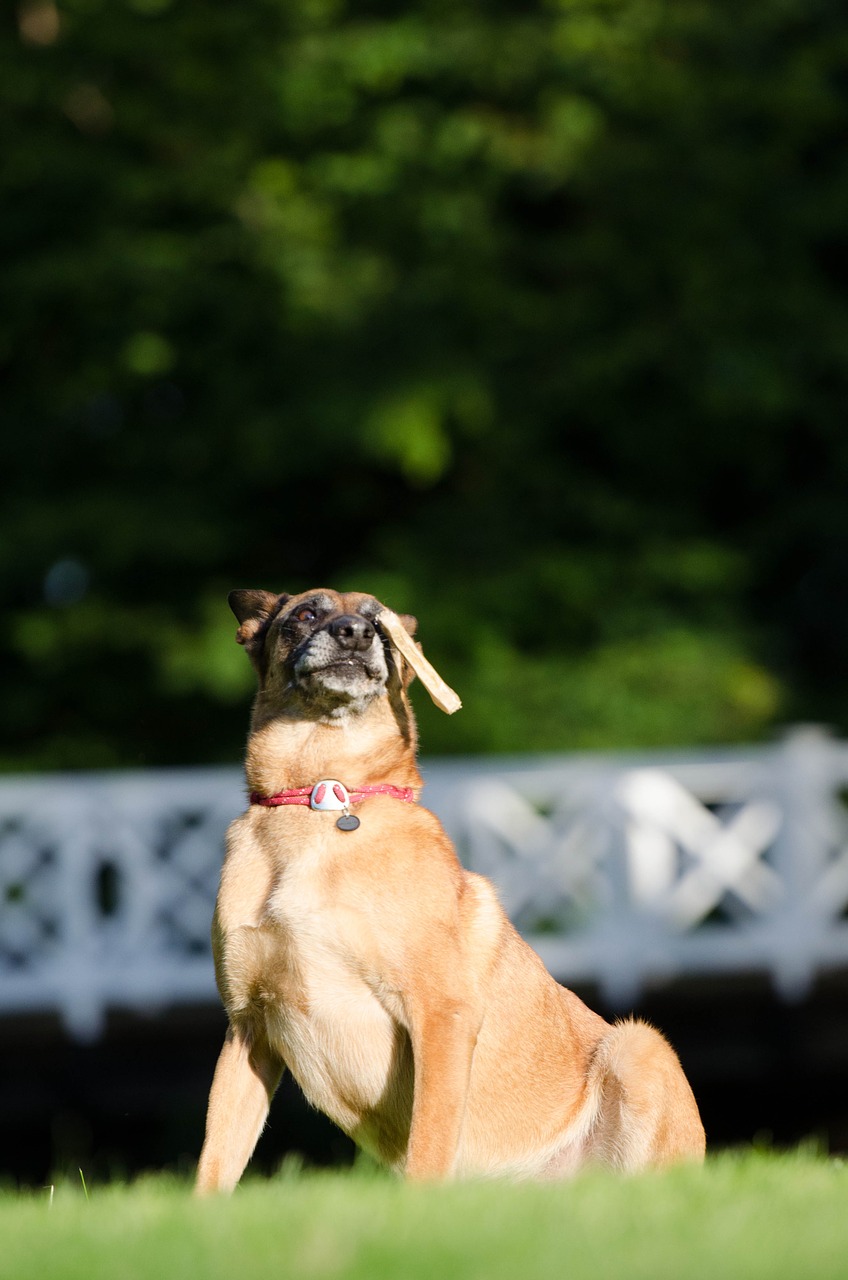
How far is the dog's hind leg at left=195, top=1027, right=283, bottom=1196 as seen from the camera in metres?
3.67

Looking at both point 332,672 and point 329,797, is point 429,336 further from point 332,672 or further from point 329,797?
point 329,797

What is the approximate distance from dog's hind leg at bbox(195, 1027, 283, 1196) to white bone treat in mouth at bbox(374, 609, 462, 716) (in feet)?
2.93

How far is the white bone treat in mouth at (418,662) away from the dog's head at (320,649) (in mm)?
42

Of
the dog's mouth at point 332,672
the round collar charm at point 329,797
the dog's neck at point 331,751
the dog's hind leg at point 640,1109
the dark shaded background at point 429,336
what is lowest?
the dog's hind leg at point 640,1109

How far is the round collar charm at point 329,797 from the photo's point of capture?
3.83 m

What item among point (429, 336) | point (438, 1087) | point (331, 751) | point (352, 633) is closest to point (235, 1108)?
point (438, 1087)

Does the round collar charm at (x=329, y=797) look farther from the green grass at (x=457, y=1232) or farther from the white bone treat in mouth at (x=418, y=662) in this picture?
the green grass at (x=457, y=1232)

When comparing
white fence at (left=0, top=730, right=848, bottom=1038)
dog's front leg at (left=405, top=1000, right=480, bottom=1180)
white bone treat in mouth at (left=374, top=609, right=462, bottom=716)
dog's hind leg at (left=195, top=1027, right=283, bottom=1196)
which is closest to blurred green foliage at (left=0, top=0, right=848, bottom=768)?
white fence at (left=0, top=730, right=848, bottom=1038)

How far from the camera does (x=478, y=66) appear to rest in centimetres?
1444

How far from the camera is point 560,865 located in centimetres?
1112

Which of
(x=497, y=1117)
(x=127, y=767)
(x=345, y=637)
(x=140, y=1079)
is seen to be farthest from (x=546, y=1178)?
(x=127, y=767)

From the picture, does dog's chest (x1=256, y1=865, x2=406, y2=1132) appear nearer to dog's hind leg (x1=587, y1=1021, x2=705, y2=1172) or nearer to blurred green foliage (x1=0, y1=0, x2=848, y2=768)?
dog's hind leg (x1=587, y1=1021, x2=705, y2=1172)

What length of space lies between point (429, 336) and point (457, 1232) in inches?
479

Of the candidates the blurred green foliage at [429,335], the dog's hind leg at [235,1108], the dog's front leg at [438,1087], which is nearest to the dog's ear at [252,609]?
the dog's hind leg at [235,1108]
